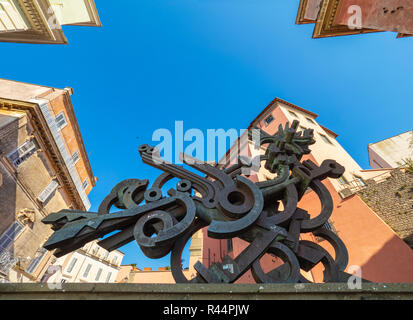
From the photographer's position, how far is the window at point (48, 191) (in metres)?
16.7

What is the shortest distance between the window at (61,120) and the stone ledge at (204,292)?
21248 mm

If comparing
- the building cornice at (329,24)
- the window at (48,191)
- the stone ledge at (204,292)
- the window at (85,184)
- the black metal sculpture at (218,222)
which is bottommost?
the stone ledge at (204,292)

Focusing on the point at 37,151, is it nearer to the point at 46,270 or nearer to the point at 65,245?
the point at 46,270

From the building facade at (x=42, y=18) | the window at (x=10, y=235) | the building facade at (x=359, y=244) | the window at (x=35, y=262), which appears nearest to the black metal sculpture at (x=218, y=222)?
the building facade at (x=359, y=244)

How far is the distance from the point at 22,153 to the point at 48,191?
12.9 feet

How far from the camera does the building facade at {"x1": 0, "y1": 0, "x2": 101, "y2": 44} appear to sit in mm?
10897

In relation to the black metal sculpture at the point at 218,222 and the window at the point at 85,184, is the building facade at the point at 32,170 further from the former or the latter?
the black metal sculpture at the point at 218,222

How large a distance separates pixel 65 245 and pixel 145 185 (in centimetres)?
116

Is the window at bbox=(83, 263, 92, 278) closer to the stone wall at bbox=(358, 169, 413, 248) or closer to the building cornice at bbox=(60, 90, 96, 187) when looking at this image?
the building cornice at bbox=(60, 90, 96, 187)

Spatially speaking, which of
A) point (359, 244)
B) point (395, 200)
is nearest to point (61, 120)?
point (359, 244)

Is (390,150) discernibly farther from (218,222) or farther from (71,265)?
(71,265)

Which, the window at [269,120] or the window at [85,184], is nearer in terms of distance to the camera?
the window at [85,184]
